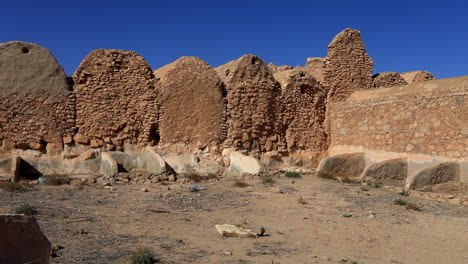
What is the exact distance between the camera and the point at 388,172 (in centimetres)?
1157

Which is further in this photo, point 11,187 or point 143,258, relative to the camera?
point 11,187

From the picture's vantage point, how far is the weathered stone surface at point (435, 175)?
1033 cm

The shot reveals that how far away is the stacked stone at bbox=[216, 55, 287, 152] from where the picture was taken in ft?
42.1

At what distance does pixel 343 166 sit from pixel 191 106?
4848mm

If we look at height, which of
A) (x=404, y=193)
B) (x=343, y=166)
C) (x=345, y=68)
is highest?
(x=345, y=68)

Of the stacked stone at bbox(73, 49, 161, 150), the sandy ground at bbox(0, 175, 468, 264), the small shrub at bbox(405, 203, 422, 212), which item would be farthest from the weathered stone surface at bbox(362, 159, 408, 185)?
the stacked stone at bbox(73, 49, 161, 150)

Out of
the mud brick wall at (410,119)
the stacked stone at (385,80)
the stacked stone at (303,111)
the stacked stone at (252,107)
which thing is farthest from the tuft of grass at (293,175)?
the stacked stone at (385,80)

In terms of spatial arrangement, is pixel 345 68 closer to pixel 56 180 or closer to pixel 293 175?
pixel 293 175

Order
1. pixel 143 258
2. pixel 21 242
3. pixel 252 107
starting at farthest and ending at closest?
pixel 252 107 → pixel 143 258 → pixel 21 242

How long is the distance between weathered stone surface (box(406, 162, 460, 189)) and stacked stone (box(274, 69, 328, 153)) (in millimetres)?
3921

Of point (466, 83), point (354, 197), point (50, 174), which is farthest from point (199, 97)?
point (466, 83)

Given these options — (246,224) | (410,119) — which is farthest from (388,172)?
(246,224)

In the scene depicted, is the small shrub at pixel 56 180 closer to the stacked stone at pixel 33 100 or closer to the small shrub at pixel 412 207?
the stacked stone at pixel 33 100

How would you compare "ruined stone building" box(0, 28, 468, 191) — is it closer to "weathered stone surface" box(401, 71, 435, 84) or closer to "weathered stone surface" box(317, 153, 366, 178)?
"weathered stone surface" box(317, 153, 366, 178)
